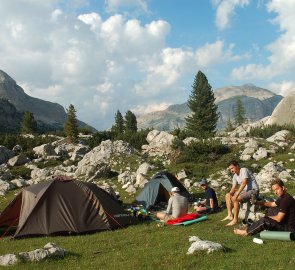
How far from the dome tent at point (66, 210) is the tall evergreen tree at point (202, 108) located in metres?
58.9

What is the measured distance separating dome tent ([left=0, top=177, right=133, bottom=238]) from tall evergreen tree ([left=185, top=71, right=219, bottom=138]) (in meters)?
58.9

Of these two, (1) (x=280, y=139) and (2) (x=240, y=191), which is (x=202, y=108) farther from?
(2) (x=240, y=191)

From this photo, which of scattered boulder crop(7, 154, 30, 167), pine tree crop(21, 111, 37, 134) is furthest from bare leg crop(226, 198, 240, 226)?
pine tree crop(21, 111, 37, 134)

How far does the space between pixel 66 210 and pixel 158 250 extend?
5314mm

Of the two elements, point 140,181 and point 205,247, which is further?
point 140,181

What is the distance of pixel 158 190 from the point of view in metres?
22.0

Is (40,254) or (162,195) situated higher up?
(162,195)

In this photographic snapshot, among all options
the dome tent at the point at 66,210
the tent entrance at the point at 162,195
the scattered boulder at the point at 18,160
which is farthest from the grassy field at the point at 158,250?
the scattered boulder at the point at 18,160

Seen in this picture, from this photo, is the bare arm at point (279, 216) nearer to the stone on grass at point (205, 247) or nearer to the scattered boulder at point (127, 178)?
the stone on grass at point (205, 247)

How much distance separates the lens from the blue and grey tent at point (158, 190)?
71.2 ft

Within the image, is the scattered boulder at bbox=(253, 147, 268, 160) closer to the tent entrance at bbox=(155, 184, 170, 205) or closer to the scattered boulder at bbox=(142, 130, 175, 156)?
the scattered boulder at bbox=(142, 130, 175, 156)

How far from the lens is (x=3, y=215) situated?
16391 millimetres

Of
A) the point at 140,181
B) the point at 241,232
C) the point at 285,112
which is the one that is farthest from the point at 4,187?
the point at 285,112

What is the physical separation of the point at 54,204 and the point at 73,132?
1982 inches
